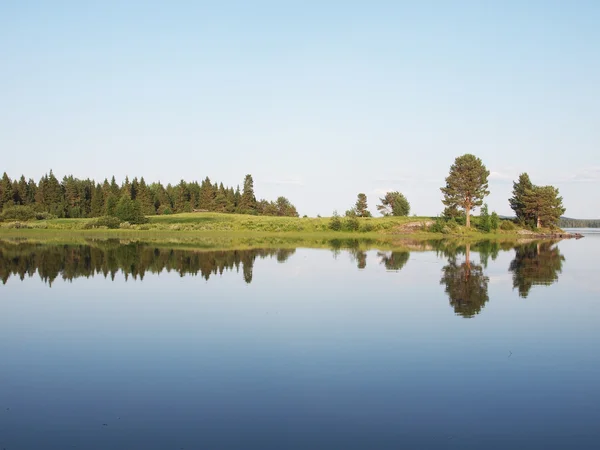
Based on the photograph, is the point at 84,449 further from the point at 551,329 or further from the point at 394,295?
the point at 394,295

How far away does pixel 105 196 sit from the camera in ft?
477

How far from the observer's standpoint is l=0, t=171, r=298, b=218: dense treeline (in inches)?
5659

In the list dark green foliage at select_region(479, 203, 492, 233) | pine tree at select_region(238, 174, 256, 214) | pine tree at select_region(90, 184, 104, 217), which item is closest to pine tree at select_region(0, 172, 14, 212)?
pine tree at select_region(90, 184, 104, 217)

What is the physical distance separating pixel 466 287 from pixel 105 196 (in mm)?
133687

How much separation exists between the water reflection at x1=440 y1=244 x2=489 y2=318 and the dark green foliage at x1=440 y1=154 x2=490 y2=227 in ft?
206

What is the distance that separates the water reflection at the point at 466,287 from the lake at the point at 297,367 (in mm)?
237

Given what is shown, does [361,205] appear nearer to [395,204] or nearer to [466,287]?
[395,204]

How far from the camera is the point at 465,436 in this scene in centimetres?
915

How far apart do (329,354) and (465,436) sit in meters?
5.47

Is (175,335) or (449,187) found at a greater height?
(449,187)

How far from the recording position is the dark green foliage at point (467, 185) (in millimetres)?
100562

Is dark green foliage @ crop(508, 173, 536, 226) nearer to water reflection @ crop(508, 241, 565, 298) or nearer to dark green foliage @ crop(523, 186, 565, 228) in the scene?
dark green foliage @ crop(523, 186, 565, 228)

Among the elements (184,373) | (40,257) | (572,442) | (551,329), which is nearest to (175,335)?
(184,373)

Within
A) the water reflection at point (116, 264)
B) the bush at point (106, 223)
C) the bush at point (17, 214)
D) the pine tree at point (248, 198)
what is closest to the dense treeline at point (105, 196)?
the pine tree at point (248, 198)
